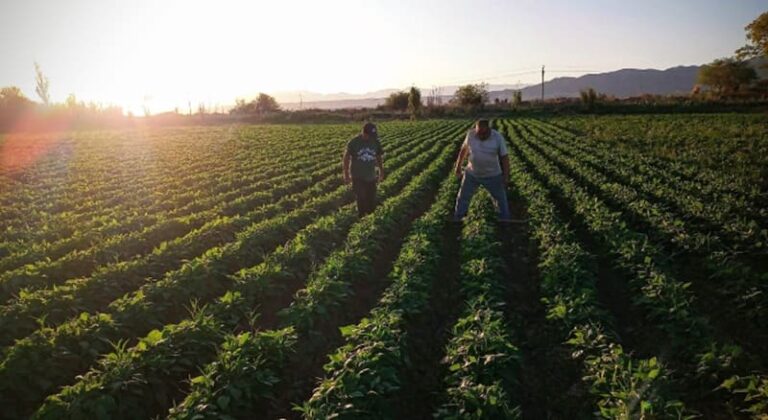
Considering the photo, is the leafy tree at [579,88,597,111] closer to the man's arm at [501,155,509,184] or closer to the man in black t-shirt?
the man's arm at [501,155,509,184]

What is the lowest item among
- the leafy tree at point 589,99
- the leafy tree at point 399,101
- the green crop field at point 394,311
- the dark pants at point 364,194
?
the green crop field at point 394,311

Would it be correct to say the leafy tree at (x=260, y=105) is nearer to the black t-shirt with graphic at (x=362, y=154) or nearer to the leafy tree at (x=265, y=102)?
the leafy tree at (x=265, y=102)

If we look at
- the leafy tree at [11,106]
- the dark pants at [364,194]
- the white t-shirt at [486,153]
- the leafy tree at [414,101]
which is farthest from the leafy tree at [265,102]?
the white t-shirt at [486,153]

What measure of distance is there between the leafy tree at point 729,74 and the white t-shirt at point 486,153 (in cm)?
9234

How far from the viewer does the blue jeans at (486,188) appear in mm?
10680

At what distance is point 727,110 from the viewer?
58.4 metres

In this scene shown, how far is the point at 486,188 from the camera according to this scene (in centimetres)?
1091

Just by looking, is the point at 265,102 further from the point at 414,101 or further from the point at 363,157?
the point at 363,157

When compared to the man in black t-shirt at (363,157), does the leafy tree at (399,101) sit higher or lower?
higher

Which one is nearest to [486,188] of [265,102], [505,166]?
[505,166]

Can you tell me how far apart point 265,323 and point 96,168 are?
824 inches

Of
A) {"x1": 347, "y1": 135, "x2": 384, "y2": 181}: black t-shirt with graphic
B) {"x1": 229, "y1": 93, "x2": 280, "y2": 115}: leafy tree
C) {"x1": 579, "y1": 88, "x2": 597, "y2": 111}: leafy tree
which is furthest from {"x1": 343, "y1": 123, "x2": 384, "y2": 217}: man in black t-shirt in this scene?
{"x1": 229, "y1": 93, "x2": 280, "y2": 115}: leafy tree

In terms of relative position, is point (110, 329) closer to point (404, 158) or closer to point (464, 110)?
point (404, 158)

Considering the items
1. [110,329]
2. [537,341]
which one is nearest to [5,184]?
[110,329]
